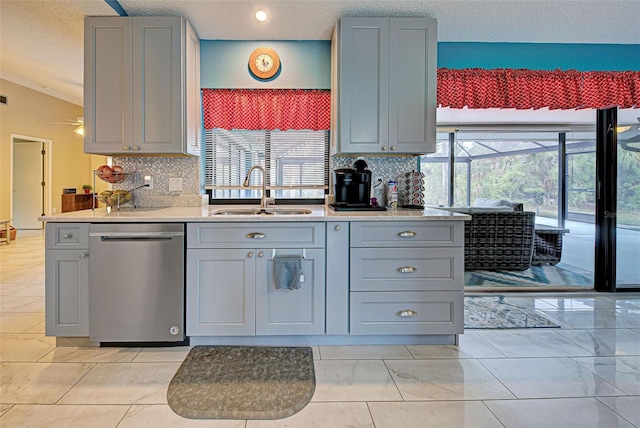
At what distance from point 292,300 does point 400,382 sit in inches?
31.8

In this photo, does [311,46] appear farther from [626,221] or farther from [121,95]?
[626,221]

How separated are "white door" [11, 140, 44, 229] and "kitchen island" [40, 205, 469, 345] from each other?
23.0 feet

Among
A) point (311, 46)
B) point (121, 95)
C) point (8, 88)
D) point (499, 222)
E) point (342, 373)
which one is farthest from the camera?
point (8, 88)

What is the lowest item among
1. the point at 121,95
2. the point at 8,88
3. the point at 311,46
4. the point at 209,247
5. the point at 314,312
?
the point at 314,312

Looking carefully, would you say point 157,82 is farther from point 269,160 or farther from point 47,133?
point 47,133

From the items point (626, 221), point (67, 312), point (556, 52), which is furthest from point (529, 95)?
point (67, 312)

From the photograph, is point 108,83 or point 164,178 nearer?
point 108,83

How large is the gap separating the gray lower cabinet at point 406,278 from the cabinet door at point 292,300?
0.21 meters

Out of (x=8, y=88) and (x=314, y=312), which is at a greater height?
(x=8, y=88)

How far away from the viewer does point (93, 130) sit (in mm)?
2754

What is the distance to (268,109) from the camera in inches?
128

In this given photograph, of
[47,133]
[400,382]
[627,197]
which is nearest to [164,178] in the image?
[400,382]

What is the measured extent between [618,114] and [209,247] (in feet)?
13.0

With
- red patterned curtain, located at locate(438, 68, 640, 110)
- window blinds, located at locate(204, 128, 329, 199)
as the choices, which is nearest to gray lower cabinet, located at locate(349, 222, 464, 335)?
window blinds, located at locate(204, 128, 329, 199)
